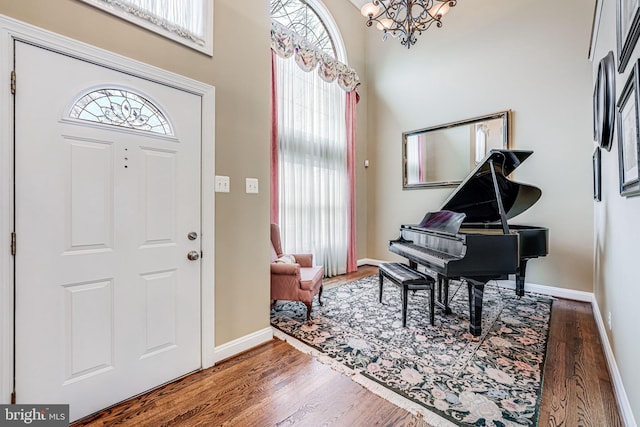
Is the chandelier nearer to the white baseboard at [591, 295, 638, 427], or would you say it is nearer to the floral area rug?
the floral area rug

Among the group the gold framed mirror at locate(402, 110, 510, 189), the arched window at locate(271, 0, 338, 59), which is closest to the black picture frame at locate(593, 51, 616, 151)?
the gold framed mirror at locate(402, 110, 510, 189)

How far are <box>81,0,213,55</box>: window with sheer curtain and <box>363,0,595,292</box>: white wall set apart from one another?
149 inches

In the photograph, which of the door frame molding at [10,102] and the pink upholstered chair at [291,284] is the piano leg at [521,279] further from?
the door frame molding at [10,102]

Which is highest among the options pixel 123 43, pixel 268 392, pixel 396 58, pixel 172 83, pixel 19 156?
pixel 396 58

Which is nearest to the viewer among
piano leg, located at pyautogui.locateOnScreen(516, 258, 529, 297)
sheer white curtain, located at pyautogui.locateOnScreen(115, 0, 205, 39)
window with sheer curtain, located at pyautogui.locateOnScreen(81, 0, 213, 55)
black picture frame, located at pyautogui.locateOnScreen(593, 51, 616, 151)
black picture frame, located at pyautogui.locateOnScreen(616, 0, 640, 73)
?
black picture frame, located at pyautogui.locateOnScreen(616, 0, 640, 73)

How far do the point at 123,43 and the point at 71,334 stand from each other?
1.67 metres

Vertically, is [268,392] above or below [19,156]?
below

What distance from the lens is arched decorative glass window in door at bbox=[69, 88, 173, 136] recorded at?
1.52m

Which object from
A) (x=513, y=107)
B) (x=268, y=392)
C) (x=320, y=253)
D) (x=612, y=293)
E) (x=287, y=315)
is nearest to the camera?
(x=268, y=392)

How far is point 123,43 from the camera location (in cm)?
162

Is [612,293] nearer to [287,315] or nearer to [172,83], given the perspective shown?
[287,315]

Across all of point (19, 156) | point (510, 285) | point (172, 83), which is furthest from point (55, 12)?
point (510, 285)

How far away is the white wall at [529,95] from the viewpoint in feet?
11.2

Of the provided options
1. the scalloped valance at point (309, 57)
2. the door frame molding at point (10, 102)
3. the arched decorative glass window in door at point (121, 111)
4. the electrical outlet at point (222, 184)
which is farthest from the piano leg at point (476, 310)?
the scalloped valance at point (309, 57)
